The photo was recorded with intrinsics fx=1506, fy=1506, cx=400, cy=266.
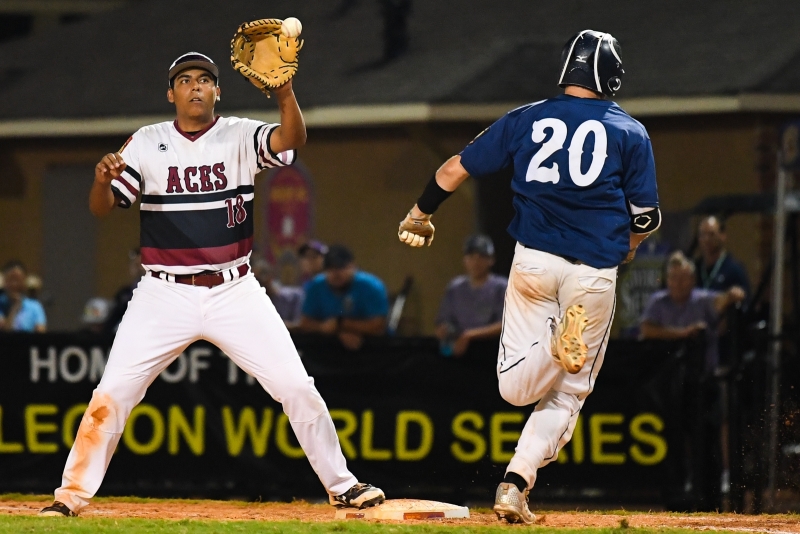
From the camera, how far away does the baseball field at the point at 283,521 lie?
6586 millimetres

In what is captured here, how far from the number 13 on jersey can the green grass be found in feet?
5.18

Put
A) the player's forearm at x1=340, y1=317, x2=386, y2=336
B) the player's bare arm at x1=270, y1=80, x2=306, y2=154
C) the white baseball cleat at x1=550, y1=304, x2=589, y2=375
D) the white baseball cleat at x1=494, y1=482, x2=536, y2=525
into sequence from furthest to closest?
the player's forearm at x1=340, y1=317, x2=386, y2=336 < the player's bare arm at x1=270, y1=80, x2=306, y2=154 < the white baseball cleat at x1=494, y1=482, x2=536, y2=525 < the white baseball cleat at x1=550, y1=304, x2=589, y2=375

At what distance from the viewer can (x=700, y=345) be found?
961 cm

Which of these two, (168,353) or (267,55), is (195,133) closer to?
(267,55)

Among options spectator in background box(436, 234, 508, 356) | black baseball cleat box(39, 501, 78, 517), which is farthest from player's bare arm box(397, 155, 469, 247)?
spectator in background box(436, 234, 508, 356)

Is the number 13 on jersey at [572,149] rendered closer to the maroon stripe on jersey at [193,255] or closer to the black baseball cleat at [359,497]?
the maroon stripe on jersey at [193,255]

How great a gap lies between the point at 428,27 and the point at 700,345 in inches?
313

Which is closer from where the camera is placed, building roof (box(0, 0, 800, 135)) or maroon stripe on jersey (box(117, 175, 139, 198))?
maroon stripe on jersey (box(117, 175, 139, 198))

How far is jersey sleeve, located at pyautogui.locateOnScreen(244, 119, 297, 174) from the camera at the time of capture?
7168 mm

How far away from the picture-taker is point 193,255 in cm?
707

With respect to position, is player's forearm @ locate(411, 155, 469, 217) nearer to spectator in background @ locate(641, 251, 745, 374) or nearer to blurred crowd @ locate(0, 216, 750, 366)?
blurred crowd @ locate(0, 216, 750, 366)

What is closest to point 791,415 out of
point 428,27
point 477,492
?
point 477,492

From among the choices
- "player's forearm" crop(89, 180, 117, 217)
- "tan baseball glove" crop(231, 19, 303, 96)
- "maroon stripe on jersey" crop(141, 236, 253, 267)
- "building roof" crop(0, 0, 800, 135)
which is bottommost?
"maroon stripe on jersey" crop(141, 236, 253, 267)

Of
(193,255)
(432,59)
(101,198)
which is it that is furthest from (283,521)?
(432,59)
